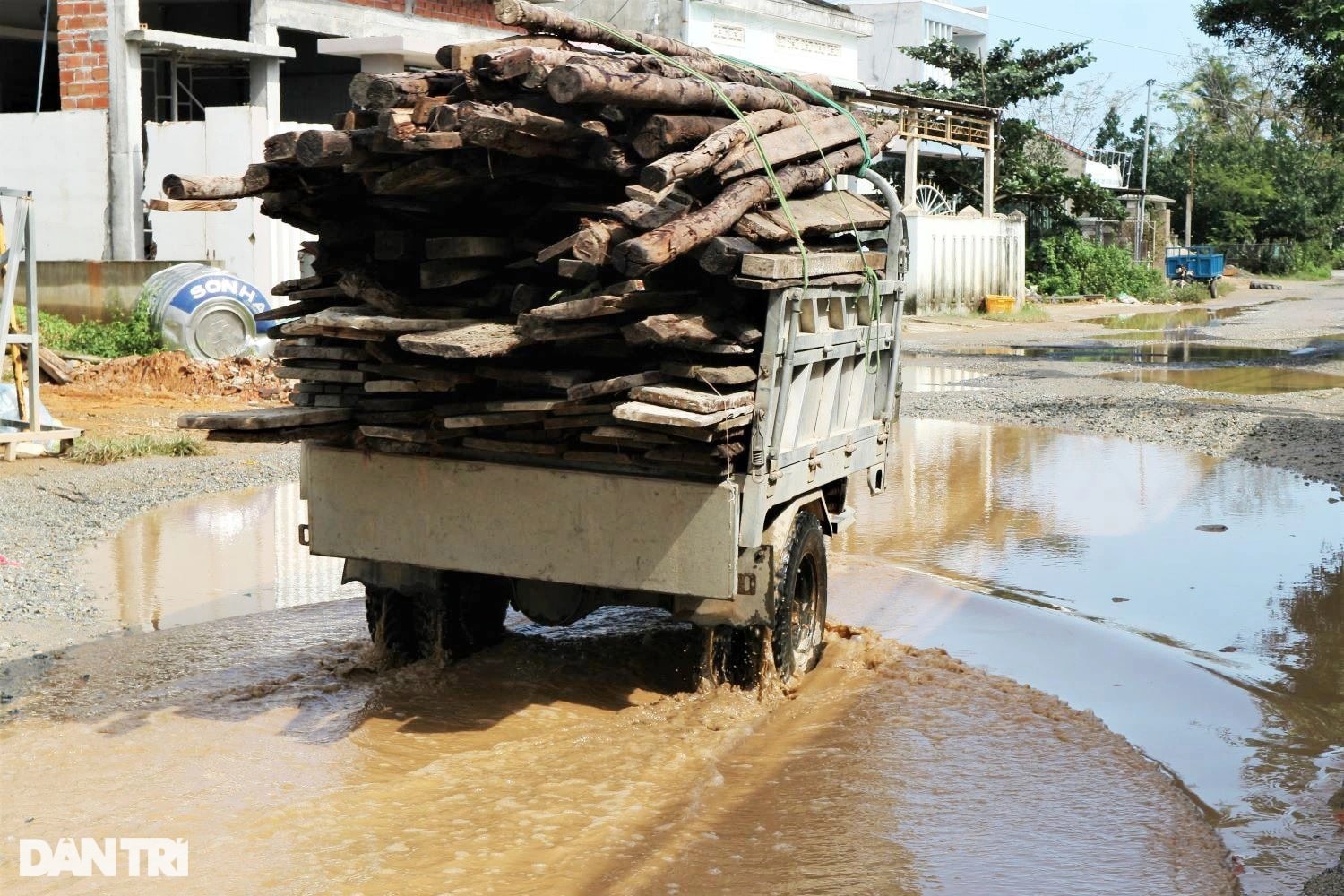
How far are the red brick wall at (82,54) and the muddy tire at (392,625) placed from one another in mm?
13922

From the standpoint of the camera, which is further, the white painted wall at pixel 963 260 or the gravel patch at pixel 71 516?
the white painted wall at pixel 963 260

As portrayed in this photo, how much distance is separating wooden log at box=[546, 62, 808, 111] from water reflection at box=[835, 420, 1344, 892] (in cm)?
332

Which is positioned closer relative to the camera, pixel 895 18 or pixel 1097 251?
pixel 1097 251

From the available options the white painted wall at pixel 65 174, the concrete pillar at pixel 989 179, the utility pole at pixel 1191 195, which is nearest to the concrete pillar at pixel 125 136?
the white painted wall at pixel 65 174

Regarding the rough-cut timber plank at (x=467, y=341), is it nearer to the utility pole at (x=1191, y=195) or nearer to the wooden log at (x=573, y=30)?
the wooden log at (x=573, y=30)

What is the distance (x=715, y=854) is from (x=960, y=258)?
30172 mm

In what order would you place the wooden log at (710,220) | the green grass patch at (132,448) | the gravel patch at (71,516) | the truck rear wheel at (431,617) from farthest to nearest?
the green grass patch at (132,448) < the gravel patch at (71,516) < the truck rear wheel at (431,617) < the wooden log at (710,220)

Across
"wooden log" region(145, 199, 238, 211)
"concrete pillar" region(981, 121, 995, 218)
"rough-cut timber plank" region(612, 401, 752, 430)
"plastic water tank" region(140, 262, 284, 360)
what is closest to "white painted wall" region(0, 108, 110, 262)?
"plastic water tank" region(140, 262, 284, 360)

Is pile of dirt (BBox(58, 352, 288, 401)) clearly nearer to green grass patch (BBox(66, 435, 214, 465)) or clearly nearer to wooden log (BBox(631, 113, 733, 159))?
green grass patch (BBox(66, 435, 214, 465))

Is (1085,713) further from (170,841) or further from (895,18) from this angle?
(895,18)

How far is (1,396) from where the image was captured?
1244cm

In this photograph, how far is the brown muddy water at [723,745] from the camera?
493 cm

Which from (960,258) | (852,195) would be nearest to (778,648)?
(852,195)
